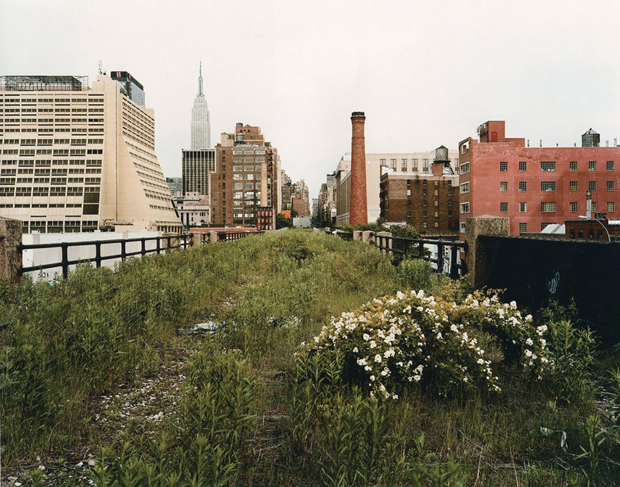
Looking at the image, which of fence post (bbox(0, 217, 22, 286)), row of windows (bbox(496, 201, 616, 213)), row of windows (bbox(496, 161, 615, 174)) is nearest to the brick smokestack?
row of windows (bbox(496, 201, 616, 213))

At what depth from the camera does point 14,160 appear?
149 metres

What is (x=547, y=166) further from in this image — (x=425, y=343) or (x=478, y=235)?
(x=425, y=343)

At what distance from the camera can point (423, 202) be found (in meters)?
102

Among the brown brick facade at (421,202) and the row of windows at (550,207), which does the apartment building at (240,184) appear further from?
the row of windows at (550,207)

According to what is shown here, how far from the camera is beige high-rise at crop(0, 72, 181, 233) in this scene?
5610 inches

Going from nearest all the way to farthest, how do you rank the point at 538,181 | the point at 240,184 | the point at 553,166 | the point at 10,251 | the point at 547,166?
the point at 10,251 < the point at 538,181 < the point at 553,166 < the point at 547,166 < the point at 240,184

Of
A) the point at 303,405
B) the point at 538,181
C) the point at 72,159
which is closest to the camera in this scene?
the point at 303,405

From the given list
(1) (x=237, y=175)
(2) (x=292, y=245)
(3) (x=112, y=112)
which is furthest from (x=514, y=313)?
(3) (x=112, y=112)

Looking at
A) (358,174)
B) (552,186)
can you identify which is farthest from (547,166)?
(358,174)

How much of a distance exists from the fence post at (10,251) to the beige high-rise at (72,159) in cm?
14728

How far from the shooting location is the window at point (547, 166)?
238 feet

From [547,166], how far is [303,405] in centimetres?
8202

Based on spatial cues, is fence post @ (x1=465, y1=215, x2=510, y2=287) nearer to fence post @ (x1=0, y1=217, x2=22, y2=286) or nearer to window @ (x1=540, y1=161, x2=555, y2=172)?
fence post @ (x1=0, y1=217, x2=22, y2=286)

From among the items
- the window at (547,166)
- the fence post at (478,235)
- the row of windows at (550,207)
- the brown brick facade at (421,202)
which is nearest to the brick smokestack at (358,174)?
the row of windows at (550,207)
